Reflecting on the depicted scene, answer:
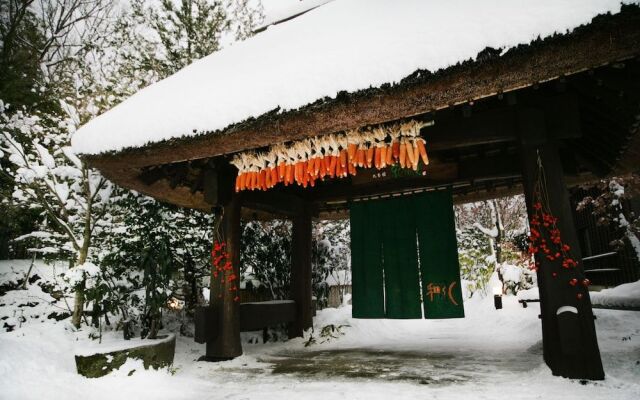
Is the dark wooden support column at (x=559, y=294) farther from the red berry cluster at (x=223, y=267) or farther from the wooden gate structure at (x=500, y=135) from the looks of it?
the red berry cluster at (x=223, y=267)

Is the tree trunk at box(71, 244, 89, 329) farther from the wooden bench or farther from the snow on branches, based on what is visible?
the wooden bench

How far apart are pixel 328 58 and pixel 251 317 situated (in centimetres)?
463

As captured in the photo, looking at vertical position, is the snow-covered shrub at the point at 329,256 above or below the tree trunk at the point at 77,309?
above

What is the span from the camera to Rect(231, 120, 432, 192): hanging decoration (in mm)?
4090

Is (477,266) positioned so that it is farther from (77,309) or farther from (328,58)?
(77,309)

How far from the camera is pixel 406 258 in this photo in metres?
6.14

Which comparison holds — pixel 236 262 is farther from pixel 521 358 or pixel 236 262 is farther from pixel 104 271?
pixel 521 358

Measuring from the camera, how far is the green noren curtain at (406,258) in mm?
5715

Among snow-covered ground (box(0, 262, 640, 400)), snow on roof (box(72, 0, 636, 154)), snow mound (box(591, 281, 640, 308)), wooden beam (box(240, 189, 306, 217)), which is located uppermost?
snow on roof (box(72, 0, 636, 154))

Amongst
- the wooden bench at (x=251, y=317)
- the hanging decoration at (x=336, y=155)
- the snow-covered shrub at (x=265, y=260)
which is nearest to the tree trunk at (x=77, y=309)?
the wooden bench at (x=251, y=317)

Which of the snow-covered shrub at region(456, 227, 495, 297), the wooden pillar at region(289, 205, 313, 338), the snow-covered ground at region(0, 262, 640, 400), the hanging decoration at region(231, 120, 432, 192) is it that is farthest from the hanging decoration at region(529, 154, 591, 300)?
the snow-covered shrub at region(456, 227, 495, 297)

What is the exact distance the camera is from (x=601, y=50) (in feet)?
9.64

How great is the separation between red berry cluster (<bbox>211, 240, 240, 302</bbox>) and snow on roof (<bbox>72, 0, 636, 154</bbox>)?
6.98 feet

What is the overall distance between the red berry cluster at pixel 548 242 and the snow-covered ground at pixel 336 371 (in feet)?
3.82
